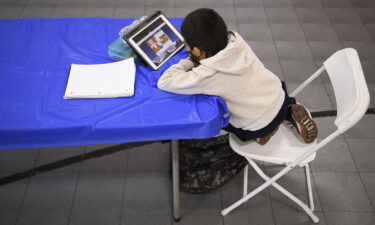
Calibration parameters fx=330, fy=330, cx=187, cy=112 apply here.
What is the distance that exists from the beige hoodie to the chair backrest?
0.28m

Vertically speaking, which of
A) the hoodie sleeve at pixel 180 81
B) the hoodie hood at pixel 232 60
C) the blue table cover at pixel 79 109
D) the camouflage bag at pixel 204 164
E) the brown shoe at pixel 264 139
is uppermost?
the hoodie hood at pixel 232 60

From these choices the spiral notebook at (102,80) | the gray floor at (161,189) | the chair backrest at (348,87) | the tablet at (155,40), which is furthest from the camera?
the gray floor at (161,189)

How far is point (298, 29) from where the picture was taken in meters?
3.30

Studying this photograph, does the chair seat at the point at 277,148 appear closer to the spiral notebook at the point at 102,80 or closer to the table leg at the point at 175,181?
the table leg at the point at 175,181

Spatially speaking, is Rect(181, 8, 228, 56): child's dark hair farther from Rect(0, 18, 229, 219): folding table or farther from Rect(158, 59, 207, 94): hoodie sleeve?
Rect(0, 18, 229, 219): folding table

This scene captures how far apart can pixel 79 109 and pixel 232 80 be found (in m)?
0.68

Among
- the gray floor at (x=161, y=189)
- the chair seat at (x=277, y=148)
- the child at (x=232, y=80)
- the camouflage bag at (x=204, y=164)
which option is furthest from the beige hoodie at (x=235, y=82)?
the gray floor at (x=161, y=189)

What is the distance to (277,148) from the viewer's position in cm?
169

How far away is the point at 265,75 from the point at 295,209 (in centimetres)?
96

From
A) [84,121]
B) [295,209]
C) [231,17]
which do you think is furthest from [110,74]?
[231,17]

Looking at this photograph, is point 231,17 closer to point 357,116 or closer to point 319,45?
point 319,45

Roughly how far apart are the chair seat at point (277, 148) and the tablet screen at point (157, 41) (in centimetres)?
55

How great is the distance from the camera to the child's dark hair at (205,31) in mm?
1381

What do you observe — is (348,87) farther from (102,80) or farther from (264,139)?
(102,80)
